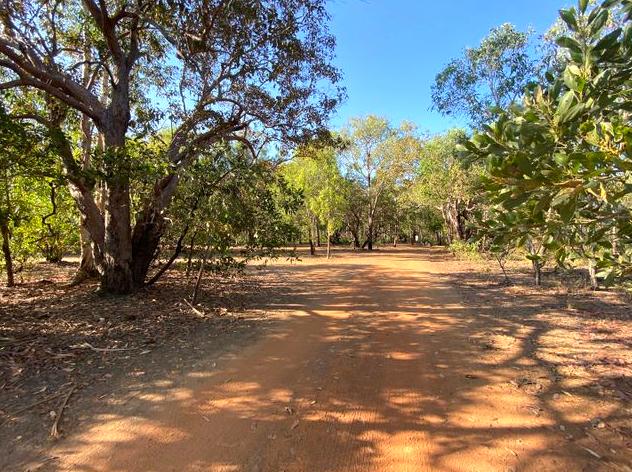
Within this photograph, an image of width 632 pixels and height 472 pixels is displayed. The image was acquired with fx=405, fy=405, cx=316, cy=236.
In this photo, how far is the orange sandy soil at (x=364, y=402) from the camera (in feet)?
10.8

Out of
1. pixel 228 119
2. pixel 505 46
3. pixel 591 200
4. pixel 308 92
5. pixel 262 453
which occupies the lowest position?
pixel 262 453

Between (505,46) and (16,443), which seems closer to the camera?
(16,443)

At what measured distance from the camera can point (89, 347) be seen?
19.2 feet

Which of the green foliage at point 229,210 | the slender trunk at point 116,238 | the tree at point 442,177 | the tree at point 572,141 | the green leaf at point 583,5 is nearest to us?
the tree at point 572,141

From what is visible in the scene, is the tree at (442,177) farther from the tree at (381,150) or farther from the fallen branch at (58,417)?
the fallen branch at (58,417)

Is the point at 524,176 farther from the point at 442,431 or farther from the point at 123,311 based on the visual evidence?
the point at 123,311

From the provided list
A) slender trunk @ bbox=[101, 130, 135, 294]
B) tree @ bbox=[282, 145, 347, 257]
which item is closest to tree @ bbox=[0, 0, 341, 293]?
slender trunk @ bbox=[101, 130, 135, 294]

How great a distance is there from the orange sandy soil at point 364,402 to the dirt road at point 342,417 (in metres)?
0.02

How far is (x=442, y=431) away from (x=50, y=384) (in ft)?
14.0

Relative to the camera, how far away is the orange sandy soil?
10.8 feet

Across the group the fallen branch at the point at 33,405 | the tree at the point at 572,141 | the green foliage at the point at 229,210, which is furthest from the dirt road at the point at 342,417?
the green foliage at the point at 229,210

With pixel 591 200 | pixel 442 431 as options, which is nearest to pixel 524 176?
pixel 591 200

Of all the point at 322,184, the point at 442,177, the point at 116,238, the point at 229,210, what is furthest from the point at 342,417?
the point at 442,177

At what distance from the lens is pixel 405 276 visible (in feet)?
51.8
